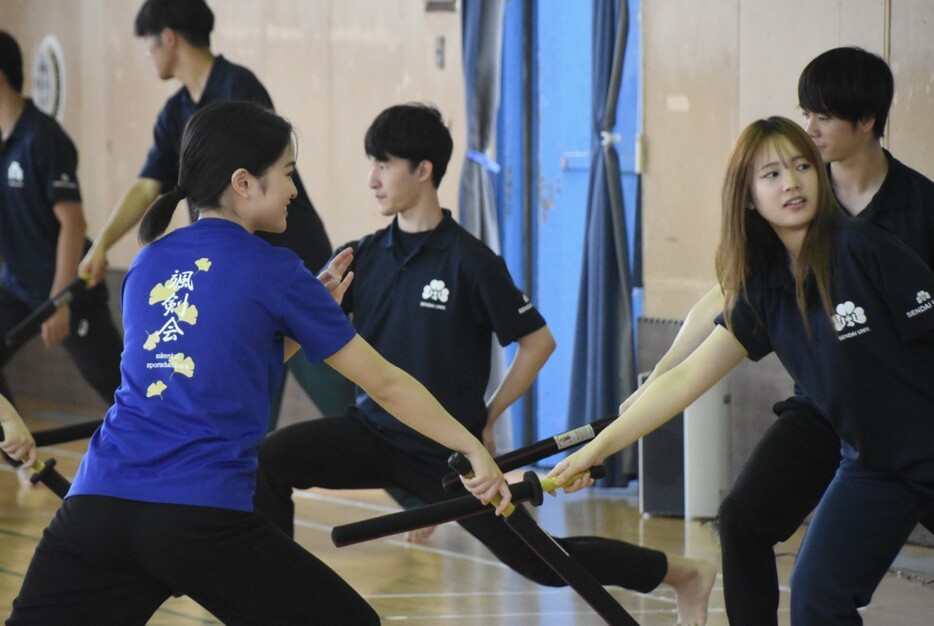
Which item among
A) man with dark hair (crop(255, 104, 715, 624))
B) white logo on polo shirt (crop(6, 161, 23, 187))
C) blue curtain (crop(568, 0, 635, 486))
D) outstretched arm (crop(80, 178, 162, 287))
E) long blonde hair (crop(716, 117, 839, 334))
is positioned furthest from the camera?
blue curtain (crop(568, 0, 635, 486))

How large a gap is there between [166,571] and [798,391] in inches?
64.1

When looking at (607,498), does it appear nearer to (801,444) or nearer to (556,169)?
(556,169)

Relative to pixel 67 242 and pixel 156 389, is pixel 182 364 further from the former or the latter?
pixel 67 242

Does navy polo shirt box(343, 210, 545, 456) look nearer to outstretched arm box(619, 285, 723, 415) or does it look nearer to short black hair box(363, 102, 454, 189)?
short black hair box(363, 102, 454, 189)

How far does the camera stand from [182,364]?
8.59 feet

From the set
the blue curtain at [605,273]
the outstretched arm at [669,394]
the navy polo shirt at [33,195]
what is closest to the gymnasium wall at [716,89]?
the blue curtain at [605,273]

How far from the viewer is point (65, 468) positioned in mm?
6902

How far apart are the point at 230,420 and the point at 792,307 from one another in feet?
4.10

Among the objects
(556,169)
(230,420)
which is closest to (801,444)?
(230,420)

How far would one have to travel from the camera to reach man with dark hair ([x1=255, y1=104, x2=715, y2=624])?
4.17 metres

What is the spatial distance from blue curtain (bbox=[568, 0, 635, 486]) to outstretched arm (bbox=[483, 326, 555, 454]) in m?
2.06

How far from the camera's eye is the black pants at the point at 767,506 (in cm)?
330

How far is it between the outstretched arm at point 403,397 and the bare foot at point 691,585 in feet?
4.23

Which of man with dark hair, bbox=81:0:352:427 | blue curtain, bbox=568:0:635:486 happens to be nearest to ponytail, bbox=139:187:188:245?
man with dark hair, bbox=81:0:352:427
